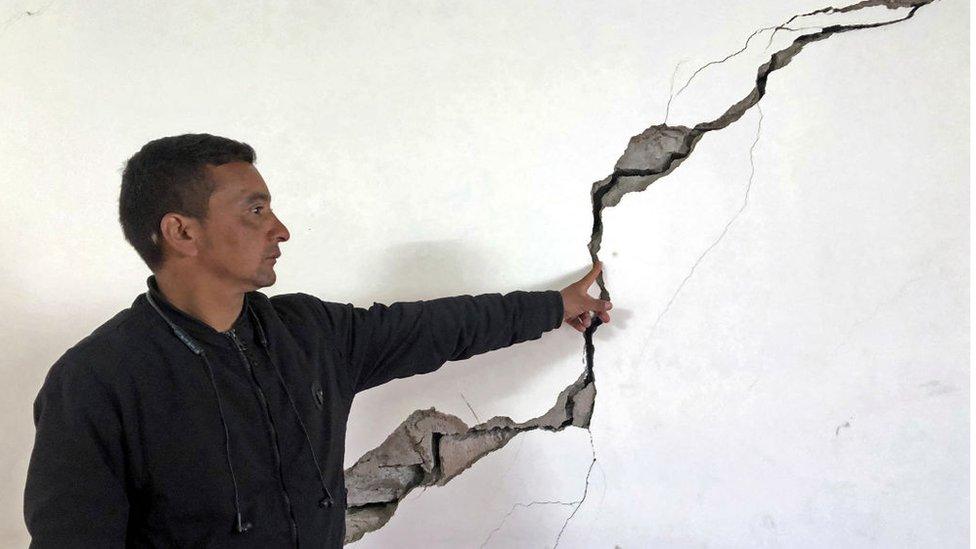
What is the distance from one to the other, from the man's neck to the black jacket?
3 cm

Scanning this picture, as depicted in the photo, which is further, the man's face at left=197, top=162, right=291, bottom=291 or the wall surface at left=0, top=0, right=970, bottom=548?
the wall surface at left=0, top=0, right=970, bottom=548

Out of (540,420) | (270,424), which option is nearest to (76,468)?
(270,424)

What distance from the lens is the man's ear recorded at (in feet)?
3.81

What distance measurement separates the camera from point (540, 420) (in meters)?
1.56

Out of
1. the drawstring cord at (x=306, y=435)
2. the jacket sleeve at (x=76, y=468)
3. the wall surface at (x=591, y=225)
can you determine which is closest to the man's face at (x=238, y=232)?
the drawstring cord at (x=306, y=435)

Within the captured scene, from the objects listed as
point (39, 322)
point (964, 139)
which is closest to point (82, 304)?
point (39, 322)

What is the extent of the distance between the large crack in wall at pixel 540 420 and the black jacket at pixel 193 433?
1.02ft

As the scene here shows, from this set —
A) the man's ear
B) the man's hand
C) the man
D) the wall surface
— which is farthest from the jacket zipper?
the man's hand

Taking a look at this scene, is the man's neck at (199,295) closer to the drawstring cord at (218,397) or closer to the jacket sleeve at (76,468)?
the drawstring cord at (218,397)

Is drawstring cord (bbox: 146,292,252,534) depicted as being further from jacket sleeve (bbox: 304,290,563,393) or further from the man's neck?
jacket sleeve (bbox: 304,290,563,393)

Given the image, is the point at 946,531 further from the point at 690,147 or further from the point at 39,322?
the point at 39,322

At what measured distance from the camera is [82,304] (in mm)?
1649

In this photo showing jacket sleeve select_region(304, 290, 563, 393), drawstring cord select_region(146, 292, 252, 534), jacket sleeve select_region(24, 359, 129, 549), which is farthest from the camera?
jacket sleeve select_region(304, 290, 563, 393)

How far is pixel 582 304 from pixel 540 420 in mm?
286
